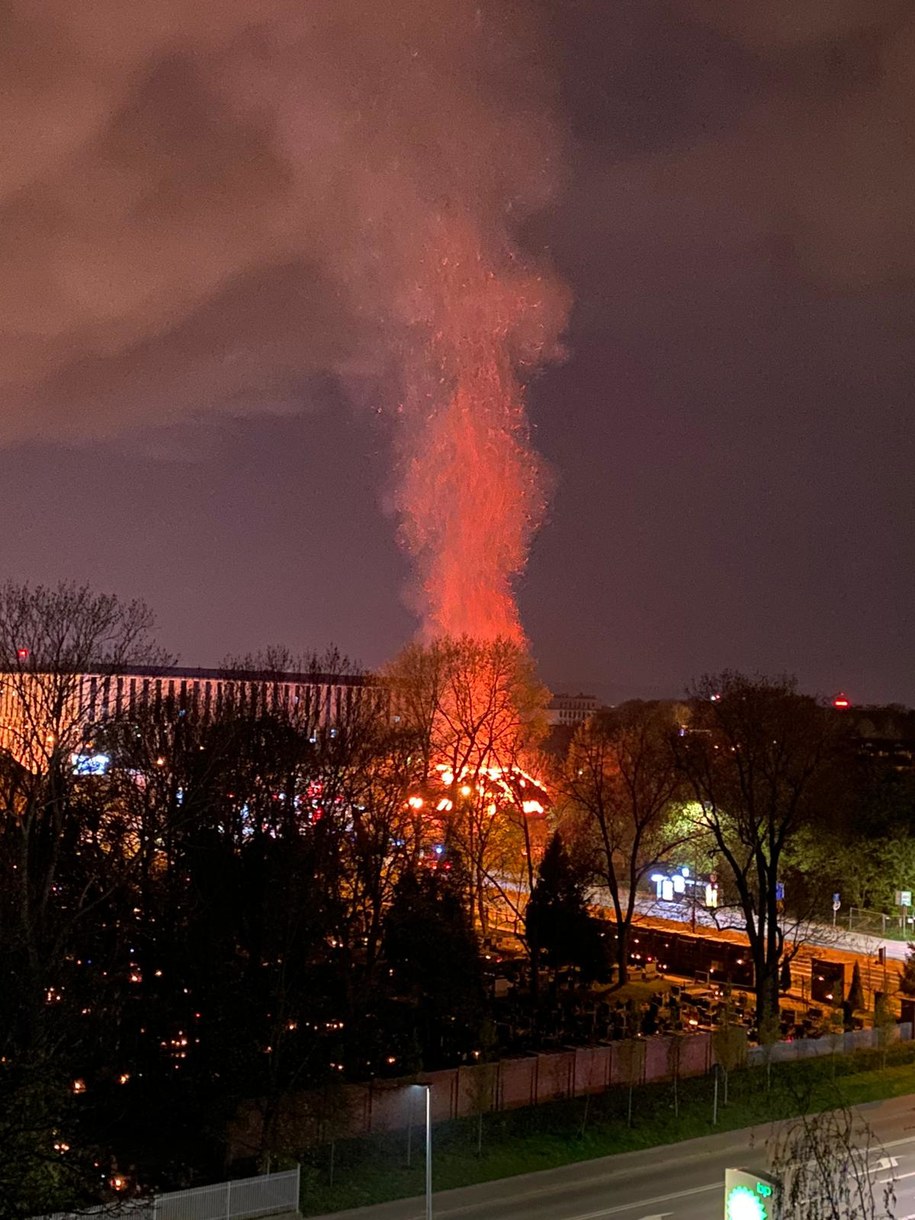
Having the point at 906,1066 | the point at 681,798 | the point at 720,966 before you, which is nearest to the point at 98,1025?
the point at 906,1066

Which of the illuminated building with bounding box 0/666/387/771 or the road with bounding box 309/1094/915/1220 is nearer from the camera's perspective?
the road with bounding box 309/1094/915/1220

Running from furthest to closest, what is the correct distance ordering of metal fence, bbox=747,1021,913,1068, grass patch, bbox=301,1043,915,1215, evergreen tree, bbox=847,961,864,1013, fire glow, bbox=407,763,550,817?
fire glow, bbox=407,763,550,817, evergreen tree, bbox=847,961,864,1013, metal fence, bbox=747,1021,913,1068, grass patch, bbox=301,1043,915,1215

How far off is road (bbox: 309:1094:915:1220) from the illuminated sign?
8105 mm

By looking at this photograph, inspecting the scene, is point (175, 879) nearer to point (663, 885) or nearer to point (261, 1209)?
point (261, 1209)

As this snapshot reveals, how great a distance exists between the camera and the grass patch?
74.6 feet

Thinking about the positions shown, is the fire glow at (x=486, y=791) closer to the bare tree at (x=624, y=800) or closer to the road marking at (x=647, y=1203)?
the bare tree at (x=624, y=800)

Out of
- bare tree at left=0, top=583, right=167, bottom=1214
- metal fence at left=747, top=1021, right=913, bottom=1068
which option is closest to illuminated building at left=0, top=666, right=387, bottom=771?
bare tree at left=0, top=583, right=167, bottom=1214

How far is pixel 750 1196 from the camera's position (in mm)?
13141

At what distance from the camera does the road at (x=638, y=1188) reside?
70.6 ft

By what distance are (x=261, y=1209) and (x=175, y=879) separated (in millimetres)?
9907

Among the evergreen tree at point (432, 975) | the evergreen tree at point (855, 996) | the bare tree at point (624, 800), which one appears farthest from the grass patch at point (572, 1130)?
the bare tree at point (624, 800)

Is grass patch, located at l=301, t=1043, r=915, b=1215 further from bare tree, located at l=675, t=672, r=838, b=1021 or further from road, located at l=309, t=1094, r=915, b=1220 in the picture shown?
bare tree, located at l=675, t=672, r=838, b=1021

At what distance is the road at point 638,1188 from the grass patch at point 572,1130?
39cm

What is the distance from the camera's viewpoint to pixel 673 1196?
22.6 meters
